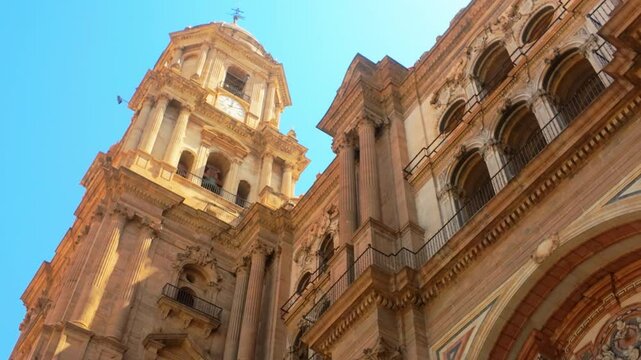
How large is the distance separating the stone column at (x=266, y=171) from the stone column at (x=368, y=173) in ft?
40.8

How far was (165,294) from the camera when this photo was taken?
25422 mm

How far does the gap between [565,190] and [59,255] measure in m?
23.3

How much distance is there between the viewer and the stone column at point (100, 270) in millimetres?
22906

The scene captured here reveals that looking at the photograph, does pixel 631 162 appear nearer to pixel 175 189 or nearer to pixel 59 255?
pixel 175 189

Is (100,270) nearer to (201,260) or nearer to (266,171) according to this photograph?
(201,260)

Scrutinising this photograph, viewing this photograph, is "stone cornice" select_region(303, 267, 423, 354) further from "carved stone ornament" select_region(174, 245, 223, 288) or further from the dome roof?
the dome roof

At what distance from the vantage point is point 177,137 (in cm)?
3212

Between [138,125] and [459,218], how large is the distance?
60.2 feet

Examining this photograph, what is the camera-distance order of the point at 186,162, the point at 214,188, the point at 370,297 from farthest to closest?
the point at 186,162
the point at 214,188
the point at 370,297

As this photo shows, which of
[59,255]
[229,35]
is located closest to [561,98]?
[59,255]

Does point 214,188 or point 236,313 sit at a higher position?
point 214,188

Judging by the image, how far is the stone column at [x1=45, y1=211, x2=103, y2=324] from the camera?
23.9m

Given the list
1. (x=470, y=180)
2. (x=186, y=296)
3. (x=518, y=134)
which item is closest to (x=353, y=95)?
(x=470, y=180)

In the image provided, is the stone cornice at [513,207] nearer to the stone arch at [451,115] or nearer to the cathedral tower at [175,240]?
the stone arch at [451,115]
